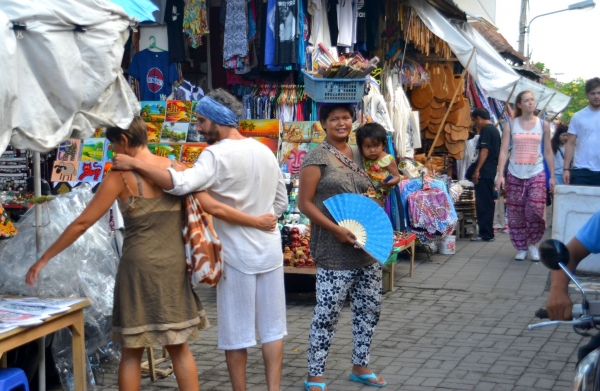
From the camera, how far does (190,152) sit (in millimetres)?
9422

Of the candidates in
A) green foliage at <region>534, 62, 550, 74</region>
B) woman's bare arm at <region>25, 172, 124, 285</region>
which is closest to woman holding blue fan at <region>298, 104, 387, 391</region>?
woman's bare arm at <region>25, 172, 124, 285</region>

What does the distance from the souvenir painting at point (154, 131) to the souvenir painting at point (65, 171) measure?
1.12 m

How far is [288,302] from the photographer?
799 centimetres

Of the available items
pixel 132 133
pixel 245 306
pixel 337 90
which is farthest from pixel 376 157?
pixel 337 90

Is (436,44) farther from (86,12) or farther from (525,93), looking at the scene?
Result: (86,12)

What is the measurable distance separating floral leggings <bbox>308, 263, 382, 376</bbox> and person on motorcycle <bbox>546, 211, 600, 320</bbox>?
1.85 meters

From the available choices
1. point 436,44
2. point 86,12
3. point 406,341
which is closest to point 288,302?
point 406,341

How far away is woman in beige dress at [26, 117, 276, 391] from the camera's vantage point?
4.23 m

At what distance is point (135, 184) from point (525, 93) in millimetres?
6578

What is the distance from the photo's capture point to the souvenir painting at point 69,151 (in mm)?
8977

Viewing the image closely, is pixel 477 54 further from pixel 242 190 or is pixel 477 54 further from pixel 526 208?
pixel 242 190

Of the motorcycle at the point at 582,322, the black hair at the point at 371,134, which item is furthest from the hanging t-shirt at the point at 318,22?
the motorcycle at the point at 582,322

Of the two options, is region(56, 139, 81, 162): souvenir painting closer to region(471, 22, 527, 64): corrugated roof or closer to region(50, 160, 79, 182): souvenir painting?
region(50, 160, 79, 182): souvenir painting

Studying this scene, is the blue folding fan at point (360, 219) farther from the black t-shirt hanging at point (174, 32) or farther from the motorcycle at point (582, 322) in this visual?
the black t-shirt hanging at point (174, 32)
